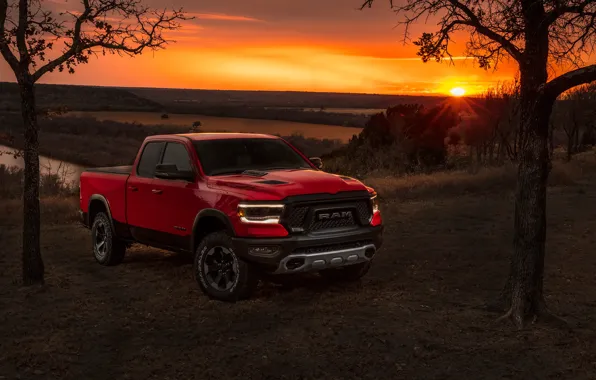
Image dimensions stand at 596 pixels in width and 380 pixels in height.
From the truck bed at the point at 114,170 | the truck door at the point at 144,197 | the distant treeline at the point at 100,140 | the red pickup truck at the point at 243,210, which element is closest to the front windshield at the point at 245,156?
the red pickup truck at the point at 243,210

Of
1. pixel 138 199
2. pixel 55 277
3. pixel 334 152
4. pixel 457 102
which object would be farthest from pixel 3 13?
pixel 334 152

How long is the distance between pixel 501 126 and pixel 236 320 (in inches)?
1755

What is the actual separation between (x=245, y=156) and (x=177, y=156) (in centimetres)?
94

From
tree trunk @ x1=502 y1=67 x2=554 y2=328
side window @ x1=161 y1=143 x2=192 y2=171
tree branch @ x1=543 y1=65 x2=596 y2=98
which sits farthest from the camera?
side window @ x1=161 y1=143 x2=192 y2=171

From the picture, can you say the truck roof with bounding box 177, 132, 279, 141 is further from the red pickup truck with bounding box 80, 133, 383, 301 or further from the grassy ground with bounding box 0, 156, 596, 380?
the grassy ground with bounding box 0, 156, 596, 380

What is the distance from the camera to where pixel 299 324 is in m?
7.39

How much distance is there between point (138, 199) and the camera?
377 inches

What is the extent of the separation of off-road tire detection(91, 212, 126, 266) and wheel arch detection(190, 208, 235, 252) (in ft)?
7.80

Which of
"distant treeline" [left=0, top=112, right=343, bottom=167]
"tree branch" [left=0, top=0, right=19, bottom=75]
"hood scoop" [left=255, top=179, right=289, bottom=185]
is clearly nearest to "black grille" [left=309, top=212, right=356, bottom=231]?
"hood scoop" [left=255, top=179, right=289, bottom=185]

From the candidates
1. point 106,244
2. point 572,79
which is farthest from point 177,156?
point 572,79

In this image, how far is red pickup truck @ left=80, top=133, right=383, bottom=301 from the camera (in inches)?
304

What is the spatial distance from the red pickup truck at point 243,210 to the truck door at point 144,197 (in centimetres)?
1

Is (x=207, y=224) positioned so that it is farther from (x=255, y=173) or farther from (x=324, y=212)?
(x=324, y=212)

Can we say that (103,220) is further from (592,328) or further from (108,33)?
(592,328)
